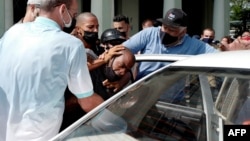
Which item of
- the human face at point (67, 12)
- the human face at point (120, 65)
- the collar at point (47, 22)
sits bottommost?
the human face at point (120, 65)

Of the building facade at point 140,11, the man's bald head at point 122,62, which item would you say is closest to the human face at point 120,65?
the man's bald head at point 122,62

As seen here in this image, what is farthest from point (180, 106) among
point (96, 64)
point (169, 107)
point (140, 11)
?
point (140, 11)

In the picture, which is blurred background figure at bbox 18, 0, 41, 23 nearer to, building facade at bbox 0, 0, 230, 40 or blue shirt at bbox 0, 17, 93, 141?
blue shirt at bbox 0, 17, 93, 141

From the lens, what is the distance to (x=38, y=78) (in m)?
2.10

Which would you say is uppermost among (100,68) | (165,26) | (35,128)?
(165,26)

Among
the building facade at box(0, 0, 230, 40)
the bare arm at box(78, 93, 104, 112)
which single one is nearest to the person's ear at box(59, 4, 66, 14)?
the bare arm at box(78, 93, 104, 112)

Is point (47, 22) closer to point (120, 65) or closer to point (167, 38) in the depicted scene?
point (120, 65)

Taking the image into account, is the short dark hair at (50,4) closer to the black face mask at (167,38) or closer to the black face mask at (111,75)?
the black face mask at (111,75)

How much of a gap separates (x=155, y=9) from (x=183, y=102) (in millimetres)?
16212

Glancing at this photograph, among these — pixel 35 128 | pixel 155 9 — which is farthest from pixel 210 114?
pixel 155 9

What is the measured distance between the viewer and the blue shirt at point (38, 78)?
2098mm

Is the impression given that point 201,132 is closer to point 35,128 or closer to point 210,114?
point 210,114

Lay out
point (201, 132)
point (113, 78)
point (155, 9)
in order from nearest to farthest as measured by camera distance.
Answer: point (201, 132)
point (113, 78)
point (155, 9)

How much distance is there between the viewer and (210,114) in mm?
2346
